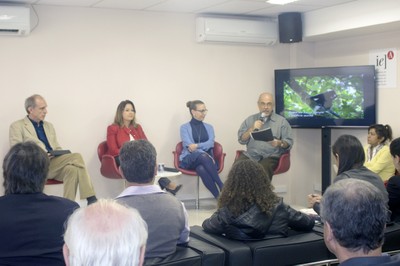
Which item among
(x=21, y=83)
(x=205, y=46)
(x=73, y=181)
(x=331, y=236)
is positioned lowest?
(x=73, y=181)

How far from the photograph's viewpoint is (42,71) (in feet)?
21.7

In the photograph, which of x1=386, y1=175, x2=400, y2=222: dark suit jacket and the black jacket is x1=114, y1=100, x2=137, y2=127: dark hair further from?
x1=386, y1=175, x2=400, y2=222: dark suit jacket

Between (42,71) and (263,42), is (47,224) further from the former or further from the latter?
(263,42)

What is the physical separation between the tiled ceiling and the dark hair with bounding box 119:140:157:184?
11.8ft

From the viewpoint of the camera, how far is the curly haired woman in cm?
356

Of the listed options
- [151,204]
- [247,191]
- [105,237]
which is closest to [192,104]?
[247,191]

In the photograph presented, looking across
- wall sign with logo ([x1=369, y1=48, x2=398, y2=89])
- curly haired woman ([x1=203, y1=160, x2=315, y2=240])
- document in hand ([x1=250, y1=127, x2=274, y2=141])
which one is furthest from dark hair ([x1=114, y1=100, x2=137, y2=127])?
curly haired woman ([x1=203, y1=160, x2=315, y2=240])

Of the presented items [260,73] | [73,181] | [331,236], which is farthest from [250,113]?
[331,236]

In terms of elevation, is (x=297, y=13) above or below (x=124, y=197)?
above

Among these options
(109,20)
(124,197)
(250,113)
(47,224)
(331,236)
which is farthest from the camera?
(250,113)

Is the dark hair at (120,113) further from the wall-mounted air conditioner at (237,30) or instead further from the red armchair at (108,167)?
the wall-mounted air conditioner at (237,30)

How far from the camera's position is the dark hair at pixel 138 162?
3.25 meters

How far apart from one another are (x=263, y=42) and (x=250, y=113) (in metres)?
1.03

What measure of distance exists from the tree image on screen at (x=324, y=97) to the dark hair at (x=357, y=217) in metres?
5.22
